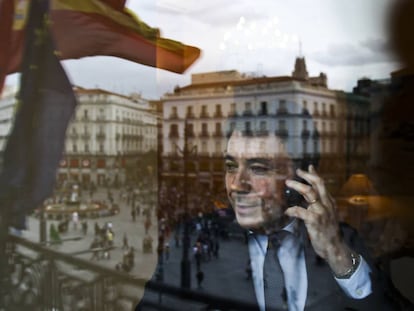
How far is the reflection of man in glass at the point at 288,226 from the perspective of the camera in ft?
3.56

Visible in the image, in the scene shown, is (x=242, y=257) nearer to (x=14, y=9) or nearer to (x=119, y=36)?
(x=119, y=36)

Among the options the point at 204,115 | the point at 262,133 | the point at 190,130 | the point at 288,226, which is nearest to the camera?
the point at 288,226

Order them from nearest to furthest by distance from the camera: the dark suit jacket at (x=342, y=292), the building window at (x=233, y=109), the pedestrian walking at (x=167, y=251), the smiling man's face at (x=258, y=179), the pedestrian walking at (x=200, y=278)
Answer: the dark suit jacket at (x=342, y=292)
the smiling man's face at (x=258, y=179)
the building window at (x=233, y=109)
the pedestrian walking at (x=200, y=278)
the pedestrian walking at (x=167, y=251)

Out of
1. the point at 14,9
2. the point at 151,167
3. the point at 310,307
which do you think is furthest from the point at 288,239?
the point at 14,9

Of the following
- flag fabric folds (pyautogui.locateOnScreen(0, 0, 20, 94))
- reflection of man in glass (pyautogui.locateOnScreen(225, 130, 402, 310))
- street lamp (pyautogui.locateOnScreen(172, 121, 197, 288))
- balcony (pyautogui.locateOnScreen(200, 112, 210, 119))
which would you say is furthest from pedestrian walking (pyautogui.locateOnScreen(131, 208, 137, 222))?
flag fabric folds (pyautogui.locateOnScreen(0, 0, 20, 94))

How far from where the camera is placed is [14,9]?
203cm

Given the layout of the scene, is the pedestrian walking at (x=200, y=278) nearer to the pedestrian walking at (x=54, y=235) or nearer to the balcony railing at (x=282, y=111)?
the balcony railing at (x=282, y=111)

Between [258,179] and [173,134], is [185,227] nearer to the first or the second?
[173,134]

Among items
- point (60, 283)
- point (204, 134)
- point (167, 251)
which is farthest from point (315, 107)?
point (60, 283)

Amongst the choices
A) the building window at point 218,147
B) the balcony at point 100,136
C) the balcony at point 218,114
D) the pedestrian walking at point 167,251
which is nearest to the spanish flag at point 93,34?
the balcony at point 100,136

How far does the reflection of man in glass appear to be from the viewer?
108 cm

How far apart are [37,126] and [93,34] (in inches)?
21.0

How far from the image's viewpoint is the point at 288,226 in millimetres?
1184

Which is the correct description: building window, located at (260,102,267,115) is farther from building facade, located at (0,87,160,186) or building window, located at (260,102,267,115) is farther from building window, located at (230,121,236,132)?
building facade, located at (0,87,160,186)
